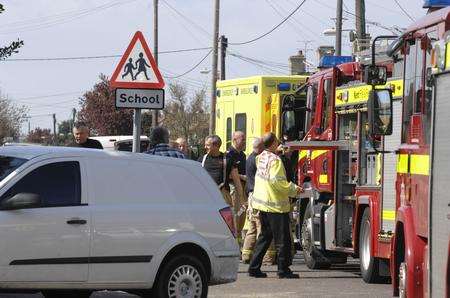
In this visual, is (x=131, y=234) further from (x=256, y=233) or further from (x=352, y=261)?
(x=352, y=261)

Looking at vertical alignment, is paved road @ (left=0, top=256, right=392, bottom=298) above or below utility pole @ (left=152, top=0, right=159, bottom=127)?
below

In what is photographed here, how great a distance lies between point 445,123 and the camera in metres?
7.38

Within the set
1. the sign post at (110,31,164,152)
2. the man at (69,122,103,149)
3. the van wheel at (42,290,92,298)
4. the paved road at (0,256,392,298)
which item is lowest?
the paved road at (0,256,392,298)

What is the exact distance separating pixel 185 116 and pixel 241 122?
44.6 m

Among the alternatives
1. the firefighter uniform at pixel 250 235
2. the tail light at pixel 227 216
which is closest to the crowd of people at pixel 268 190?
the firefighter uniform at pixel 250 235

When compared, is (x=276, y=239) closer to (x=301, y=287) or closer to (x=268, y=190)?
(x=268, y=190)

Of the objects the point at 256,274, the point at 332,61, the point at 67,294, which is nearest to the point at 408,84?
the point at 67,294

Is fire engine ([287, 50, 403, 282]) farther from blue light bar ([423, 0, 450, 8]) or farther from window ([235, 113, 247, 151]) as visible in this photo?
window ([235, 113, 247, 151])

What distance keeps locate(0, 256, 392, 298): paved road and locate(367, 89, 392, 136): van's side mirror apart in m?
2.60

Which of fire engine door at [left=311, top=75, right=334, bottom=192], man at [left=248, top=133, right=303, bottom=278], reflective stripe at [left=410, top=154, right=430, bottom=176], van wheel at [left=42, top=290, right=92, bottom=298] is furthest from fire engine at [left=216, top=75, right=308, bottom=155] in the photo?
reflective stripe at [left=410, top=154, right=430, bottom=176]

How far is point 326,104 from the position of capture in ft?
48.6

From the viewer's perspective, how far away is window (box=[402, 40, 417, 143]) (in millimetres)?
9273

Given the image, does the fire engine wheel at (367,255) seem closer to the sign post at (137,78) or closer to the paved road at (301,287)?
the paved road at (301,287)

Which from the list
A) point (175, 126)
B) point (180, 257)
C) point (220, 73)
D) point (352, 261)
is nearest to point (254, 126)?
A: point (352, 261)
